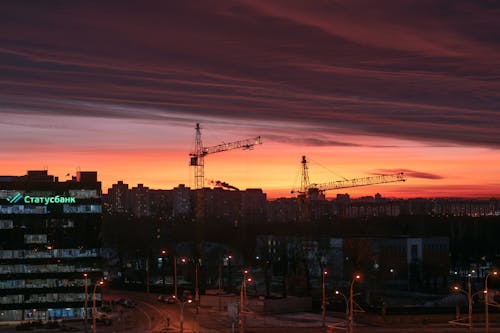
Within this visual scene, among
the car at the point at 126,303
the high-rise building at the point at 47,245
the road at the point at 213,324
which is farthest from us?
the car at the point at 126,303

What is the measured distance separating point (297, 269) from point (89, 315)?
110ft

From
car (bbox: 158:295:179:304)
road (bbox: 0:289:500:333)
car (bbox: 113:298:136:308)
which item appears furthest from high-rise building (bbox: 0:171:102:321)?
car (bbox: 158:295:179:304)

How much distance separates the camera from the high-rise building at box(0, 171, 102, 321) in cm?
8219

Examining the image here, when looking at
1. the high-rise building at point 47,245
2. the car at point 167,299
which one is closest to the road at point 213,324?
the car at point 167,299

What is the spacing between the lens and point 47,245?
83.1 m

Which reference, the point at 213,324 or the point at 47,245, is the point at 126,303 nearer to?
the point at 47,245

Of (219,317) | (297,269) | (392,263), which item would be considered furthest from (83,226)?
(392,263)

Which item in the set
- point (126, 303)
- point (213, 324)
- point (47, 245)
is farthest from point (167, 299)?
point (213, 324)

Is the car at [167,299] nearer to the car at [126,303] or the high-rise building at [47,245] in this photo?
the car at [126,303]

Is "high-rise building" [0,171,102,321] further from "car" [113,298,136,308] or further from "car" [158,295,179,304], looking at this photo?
"car" [158,295,179,304]

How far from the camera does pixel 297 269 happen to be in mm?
Answer: 109438

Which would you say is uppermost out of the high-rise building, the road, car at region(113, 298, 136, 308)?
the high-rise building

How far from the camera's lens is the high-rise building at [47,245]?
82.2 meters

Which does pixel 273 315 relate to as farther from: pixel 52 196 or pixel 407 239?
pixel 407 239
